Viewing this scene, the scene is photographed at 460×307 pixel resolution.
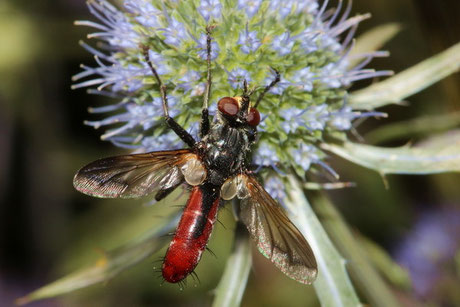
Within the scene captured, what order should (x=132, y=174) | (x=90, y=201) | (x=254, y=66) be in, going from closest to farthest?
1. (x=132, y=174)
2. (x=254, y=66)
3. (x=90, y=201)

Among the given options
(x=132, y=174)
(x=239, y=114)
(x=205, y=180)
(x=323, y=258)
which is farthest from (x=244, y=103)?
(x=323, y=258)

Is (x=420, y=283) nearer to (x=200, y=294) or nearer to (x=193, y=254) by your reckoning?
(x=200, y=294)

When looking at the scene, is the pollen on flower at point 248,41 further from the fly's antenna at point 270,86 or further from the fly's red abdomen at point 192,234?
the fly's red abdomen at point 192,234

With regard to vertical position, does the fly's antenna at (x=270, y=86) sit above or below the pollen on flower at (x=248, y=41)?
below

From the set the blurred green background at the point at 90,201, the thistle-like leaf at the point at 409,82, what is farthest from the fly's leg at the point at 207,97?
the blurred green background at the point at 90,201

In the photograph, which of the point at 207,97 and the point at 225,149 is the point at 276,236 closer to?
the point at 225,149

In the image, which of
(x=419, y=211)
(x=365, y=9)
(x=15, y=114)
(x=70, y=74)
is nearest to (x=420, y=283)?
(x=419, y=211)

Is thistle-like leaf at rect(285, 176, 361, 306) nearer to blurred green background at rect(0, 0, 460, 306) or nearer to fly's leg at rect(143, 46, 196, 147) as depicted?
fly's leg at rect(143, 46, 196, 147)
